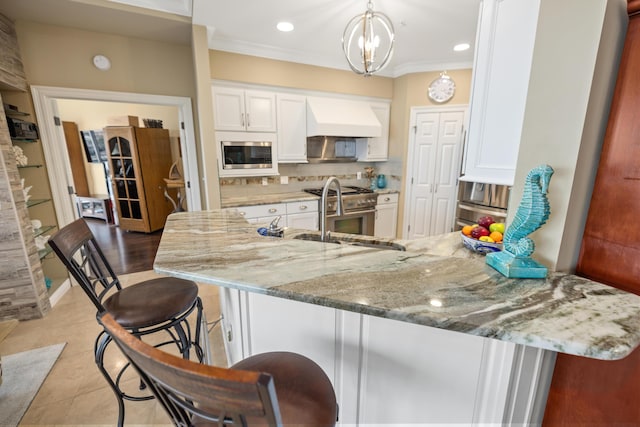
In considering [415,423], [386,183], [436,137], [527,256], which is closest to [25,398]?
[415,423]

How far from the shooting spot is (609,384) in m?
0.83

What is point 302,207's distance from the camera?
3.76 metres

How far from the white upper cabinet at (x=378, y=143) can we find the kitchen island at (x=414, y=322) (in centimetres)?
340

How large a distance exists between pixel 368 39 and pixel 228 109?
1939mm

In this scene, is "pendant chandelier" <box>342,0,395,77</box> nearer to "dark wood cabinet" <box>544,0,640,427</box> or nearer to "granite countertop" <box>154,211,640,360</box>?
"dark wood cabinet" <box>544,0,640,427</box>

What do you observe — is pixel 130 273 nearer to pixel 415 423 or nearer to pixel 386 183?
pixel 415 423

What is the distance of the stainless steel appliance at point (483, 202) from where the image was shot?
100.0 inches

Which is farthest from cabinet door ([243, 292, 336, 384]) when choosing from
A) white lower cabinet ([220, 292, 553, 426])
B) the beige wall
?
the beige wall

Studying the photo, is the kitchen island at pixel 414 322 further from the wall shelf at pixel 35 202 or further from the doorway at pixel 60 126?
the doorway at pixel 60 126

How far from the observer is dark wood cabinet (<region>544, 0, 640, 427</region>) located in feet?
2.53

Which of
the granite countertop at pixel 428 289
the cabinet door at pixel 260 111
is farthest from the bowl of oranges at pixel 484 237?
the cabinet door at pixel 260 111

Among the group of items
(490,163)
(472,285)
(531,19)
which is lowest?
(472,285)

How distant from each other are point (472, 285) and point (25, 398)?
255cm

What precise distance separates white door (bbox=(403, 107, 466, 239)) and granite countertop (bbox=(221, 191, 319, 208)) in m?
1.65
